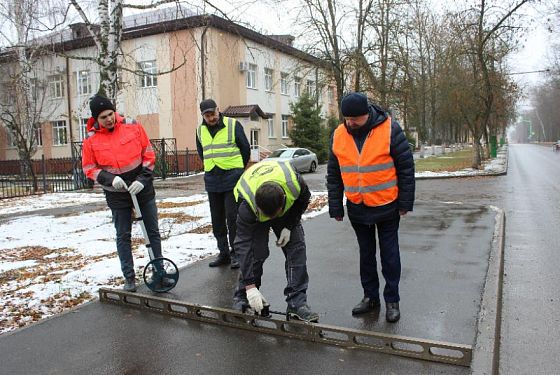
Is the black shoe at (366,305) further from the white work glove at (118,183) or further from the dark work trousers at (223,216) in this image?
the white work glove at (118,183)

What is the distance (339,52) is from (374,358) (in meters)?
19.3

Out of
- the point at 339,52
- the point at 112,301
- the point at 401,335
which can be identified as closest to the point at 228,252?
the point at 112,301

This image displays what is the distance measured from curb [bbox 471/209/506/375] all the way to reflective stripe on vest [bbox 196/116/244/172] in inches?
117

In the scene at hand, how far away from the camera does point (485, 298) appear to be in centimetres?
444

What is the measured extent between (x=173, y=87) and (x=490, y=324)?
87.6 ft

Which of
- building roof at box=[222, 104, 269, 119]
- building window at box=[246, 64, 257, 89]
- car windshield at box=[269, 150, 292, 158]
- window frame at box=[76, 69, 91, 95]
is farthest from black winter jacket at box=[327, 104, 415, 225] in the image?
window frame at box=[76, 69, 91, 95]

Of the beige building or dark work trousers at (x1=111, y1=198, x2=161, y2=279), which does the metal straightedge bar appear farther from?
the beige building

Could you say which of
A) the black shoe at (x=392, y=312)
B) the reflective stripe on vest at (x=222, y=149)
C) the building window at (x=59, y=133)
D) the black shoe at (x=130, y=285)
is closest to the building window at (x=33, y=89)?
the building window at (x=59, y=133)

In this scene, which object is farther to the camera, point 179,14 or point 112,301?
point 179,14

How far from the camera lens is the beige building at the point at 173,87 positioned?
2727cm

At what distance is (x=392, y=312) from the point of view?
4004mm

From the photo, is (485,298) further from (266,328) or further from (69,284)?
(69,284)

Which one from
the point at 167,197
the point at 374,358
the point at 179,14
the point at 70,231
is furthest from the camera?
the point at 167,197

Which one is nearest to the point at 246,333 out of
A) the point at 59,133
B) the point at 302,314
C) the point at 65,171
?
the point at 302,314
